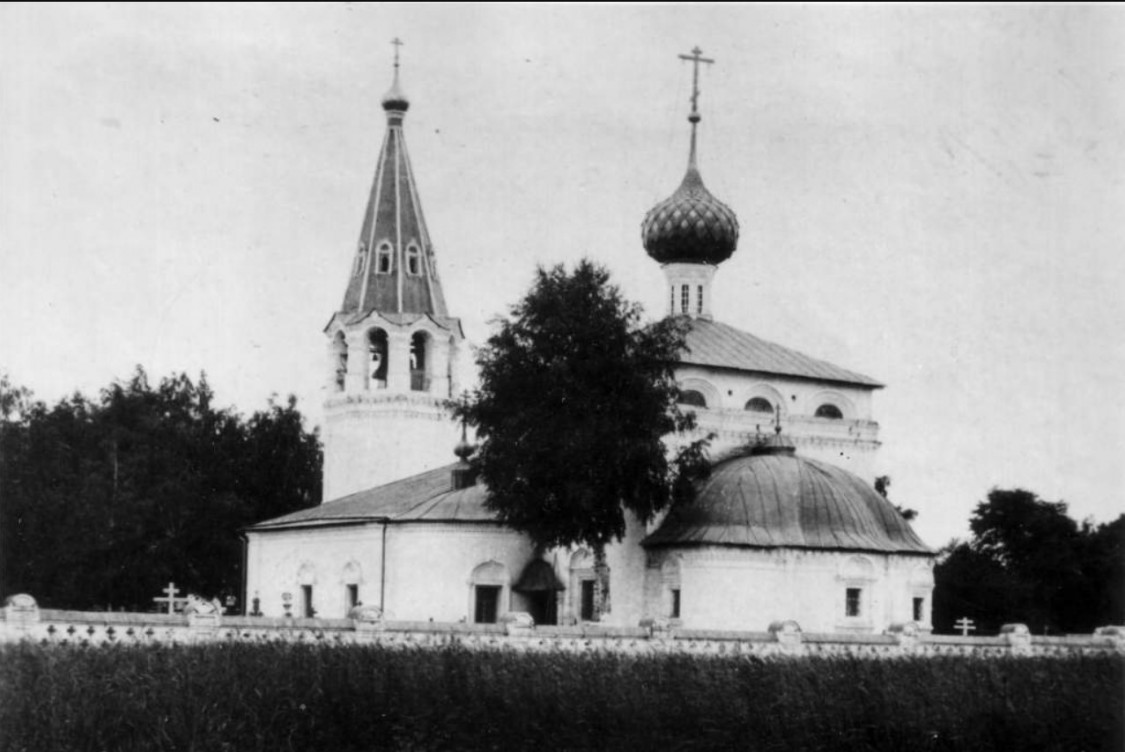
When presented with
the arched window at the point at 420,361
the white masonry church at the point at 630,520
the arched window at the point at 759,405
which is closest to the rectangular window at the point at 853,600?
the white masonry church at the point at 630,520

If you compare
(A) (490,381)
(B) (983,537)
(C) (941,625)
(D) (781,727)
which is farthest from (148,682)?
(B) (983,537)

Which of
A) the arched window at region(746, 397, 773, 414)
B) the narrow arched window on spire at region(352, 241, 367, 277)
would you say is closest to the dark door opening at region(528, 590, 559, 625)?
the arched window at region(746, 397, 773, 414)

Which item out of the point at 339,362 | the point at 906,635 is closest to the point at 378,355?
the point at 339,362

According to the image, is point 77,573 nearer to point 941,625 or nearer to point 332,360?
point 332,360

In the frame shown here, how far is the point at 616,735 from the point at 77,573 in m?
25.9

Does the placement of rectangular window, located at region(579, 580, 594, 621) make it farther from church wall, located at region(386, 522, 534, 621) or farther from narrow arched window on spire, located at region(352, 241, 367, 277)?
narrow arched window on spire, located at region(352, 241, 367, 277)

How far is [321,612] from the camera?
38.9 m

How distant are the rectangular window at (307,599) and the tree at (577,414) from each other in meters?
6.69

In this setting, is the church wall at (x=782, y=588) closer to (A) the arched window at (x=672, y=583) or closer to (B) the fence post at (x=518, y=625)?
(A) the arched window at (x=672, y=583)

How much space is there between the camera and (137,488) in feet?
156

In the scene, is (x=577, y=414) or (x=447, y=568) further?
(x=447, y=568)

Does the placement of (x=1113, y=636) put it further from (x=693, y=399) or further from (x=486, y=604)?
(x=486, y=604)

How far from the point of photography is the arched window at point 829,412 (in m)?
39.5

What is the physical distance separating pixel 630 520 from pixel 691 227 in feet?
26.3
